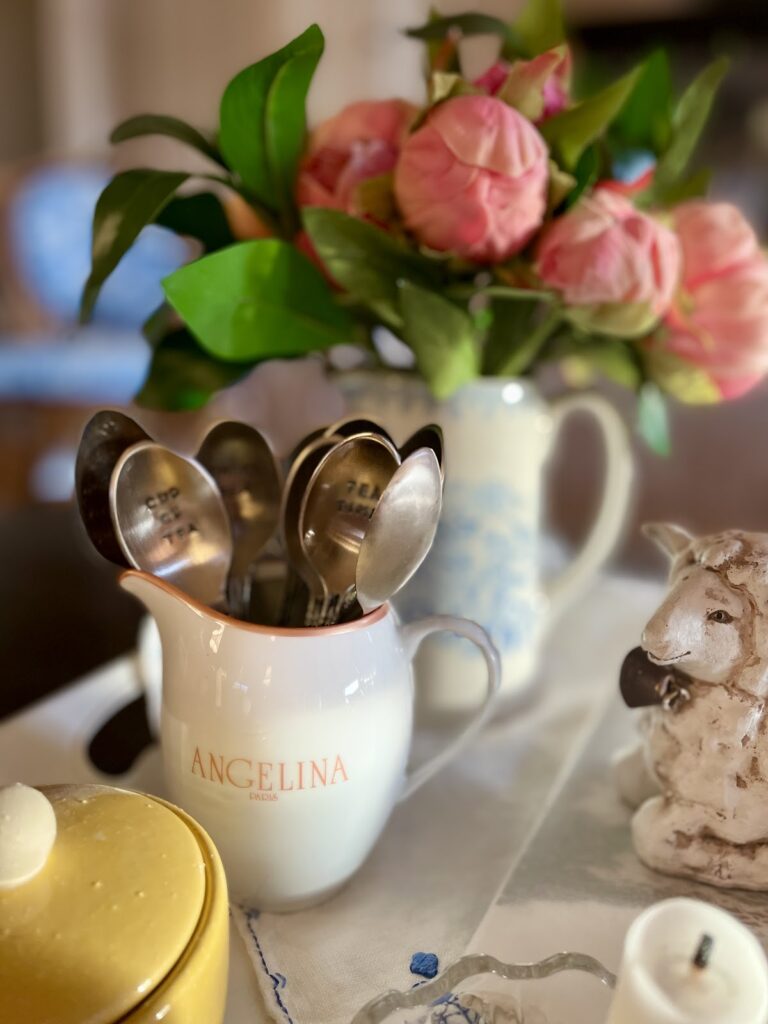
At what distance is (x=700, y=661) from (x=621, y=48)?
2985mm

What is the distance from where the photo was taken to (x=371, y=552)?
0.32 meters

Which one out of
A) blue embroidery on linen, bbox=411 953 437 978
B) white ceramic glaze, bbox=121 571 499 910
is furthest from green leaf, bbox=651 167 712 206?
blue embroidery on linen, bbox=411 953 437 978

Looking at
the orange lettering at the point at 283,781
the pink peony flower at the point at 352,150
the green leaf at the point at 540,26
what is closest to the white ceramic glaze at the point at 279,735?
the orange lettering at the point at 283,781

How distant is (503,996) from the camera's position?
0.30 metres

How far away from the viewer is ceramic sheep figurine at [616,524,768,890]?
315 mm

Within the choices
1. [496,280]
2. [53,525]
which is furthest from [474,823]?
[53,525]

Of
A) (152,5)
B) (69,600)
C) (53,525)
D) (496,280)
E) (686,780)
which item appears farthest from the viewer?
(152,5)

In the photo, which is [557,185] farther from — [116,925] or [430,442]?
[116,925]

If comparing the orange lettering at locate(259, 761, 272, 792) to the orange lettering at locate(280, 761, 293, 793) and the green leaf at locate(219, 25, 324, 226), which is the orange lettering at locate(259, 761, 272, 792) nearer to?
the orange lettering at locate(280, 761, 293, 793)

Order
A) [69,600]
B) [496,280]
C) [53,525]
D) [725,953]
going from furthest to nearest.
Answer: [53,525]
[69,600]
[496,280]
[725,953]

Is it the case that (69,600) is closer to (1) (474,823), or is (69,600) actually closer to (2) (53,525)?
(2) (53,525)

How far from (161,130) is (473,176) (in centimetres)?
18

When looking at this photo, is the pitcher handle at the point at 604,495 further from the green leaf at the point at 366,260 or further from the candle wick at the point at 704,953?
the candle wick at the point at 704,953

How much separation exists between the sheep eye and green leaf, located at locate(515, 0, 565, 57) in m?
0.32
